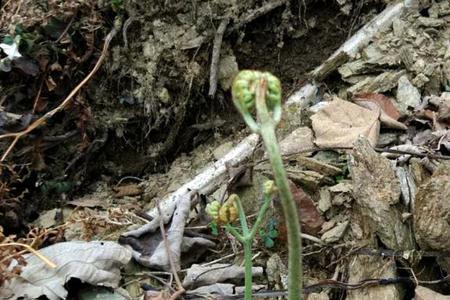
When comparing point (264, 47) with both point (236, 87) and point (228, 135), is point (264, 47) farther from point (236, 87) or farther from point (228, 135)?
point (236, 87)

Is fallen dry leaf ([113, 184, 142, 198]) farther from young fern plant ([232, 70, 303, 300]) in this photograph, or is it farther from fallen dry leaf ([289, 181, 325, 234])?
young fern plant ([232, 70, 303, 300])

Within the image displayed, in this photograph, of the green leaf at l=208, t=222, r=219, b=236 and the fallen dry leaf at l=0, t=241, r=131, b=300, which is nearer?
the fallen dry leaf at l=0, t=241, r=131, b=300

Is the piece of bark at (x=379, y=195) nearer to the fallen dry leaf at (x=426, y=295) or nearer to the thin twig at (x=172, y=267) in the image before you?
the fallen dry leaf at (x=426, y=295)

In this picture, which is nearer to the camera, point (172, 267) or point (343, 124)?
point (172, 267)

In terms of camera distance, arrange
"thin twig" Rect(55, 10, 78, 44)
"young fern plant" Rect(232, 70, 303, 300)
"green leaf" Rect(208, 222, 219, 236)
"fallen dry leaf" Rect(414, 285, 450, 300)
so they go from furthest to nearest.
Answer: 1. "thin twig" Rect(55, 10, 78, 44)
2. "green leaf" Rect(208, 222, 219, 236)
3. "fallen dry leaf" Rect(414, 285, 450, 300)
4. "young fern plant" Rect(232, 70, 303, 300)

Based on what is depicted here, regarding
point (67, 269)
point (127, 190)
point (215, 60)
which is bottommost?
point (127, 190)

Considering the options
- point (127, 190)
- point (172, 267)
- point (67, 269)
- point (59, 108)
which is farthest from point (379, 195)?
point (59, 108)

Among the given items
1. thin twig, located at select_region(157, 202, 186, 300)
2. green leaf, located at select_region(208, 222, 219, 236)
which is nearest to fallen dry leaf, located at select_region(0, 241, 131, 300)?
thin twig, located at select_region(157, 202, 186, 300)

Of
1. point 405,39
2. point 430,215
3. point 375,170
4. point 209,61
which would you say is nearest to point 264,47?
point 209,61

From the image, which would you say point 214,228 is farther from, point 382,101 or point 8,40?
point 8,40
